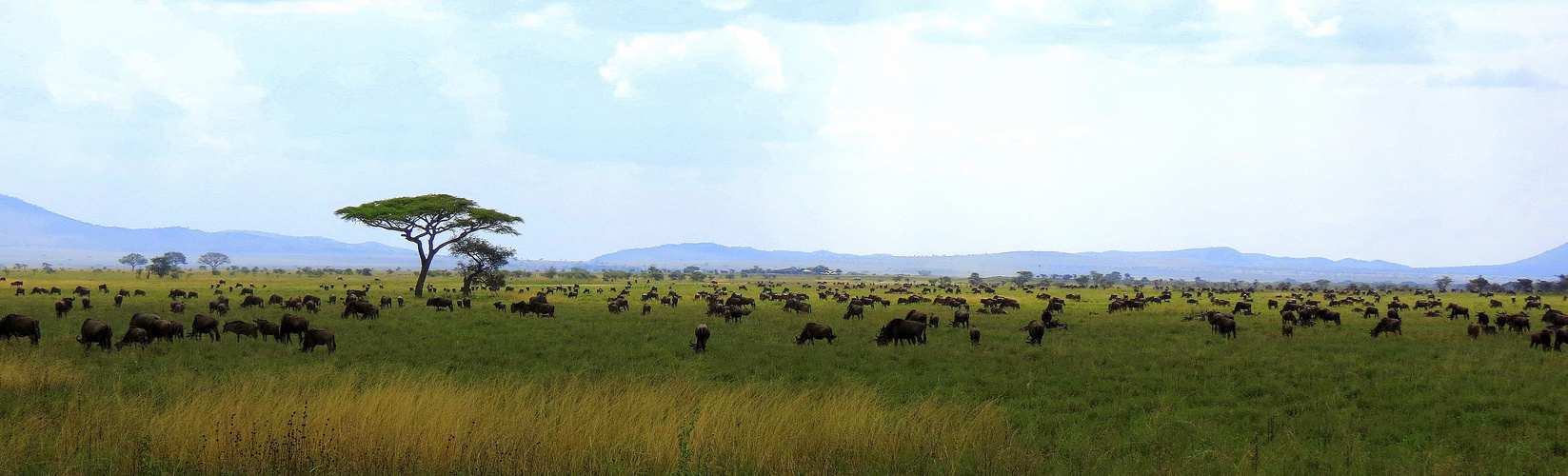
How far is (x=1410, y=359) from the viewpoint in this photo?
2012 cm

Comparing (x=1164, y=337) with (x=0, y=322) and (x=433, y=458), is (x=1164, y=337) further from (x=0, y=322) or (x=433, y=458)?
(x=0, y=322)

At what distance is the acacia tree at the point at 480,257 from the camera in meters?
56.8

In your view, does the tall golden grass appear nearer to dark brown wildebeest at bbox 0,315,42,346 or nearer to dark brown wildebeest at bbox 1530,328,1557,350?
dark brown wildebeest at bbox 0,315,42,346

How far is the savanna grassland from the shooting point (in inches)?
313

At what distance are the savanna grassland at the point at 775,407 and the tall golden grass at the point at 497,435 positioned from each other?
0.04 metres

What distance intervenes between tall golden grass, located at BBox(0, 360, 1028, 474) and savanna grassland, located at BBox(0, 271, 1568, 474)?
4 cm

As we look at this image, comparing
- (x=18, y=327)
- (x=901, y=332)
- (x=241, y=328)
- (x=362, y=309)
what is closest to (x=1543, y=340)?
(x=901, y=332)

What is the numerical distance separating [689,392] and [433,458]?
16.5ft

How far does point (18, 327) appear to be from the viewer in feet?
66.9

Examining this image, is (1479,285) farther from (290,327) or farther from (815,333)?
(290,327)

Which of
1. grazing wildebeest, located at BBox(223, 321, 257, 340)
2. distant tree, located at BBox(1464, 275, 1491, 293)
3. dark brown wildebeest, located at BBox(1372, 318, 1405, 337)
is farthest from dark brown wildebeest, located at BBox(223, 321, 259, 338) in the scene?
distant tree, located at BBox(1464, 275, 1491, 293)

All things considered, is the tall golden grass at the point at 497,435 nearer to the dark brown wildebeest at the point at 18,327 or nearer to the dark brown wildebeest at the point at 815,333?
the dark brown wildebeest at the point at 815,333

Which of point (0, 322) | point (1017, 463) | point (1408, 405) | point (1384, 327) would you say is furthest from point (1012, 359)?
point (0, 322)

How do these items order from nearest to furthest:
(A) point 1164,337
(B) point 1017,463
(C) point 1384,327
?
(B) point 1017,463 < (A) point 1164,337 < (C) point 1384,327
